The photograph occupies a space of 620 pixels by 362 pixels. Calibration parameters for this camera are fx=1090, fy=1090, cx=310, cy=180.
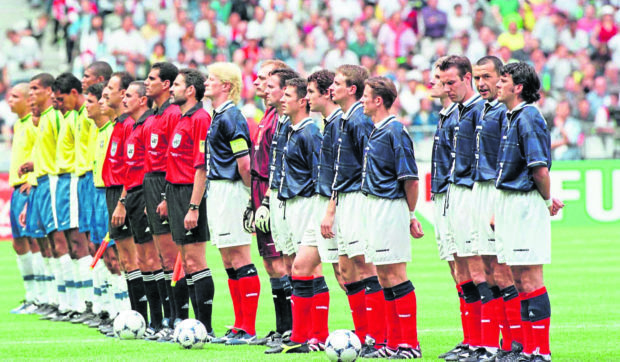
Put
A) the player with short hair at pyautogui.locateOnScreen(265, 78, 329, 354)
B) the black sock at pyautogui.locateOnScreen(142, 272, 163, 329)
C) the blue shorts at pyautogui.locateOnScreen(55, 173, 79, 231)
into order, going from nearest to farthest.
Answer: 1. the player with short hair at pyautogui.locateOnScreen(265, 78, 329, 354)
2. the black sock at pyautogui.locateOnScreen(142, 272, 163, 329)
3. the blue shorts at pyautogui.locateOnScreen(55, 173, 79, 231)

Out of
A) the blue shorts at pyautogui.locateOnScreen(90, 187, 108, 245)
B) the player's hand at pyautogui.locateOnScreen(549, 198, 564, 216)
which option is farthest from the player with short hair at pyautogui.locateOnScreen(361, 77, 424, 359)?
the blue shorts at pyautogui.locateOnScreen(90, 187, 108, 245)

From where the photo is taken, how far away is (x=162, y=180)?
1122cm

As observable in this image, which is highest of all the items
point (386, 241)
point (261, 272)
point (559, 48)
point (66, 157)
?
point (559, 48)

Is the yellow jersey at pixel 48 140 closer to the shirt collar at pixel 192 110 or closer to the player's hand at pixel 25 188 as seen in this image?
the player's hand at pixel 25 188

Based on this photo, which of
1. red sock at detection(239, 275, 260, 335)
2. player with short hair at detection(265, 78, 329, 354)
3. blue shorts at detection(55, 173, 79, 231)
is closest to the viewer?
player with short hair at detection(265, 78, 329, 354)

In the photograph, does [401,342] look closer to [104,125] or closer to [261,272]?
[104,125]

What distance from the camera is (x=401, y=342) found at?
29.8ft

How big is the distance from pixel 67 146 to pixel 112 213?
174 centimetres

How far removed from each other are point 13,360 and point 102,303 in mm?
2849

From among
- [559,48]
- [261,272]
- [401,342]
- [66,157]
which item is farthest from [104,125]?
[559,48]

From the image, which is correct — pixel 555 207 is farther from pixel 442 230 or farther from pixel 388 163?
pixel 388 163

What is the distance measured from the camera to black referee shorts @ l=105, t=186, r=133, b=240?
11820 mm

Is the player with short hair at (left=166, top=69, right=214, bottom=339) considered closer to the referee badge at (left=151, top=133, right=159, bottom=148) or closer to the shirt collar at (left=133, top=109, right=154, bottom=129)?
the referee badge at (left=151, top=133, right=159, bottom=148)

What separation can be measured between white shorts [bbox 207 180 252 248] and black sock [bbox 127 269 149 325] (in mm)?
1352
